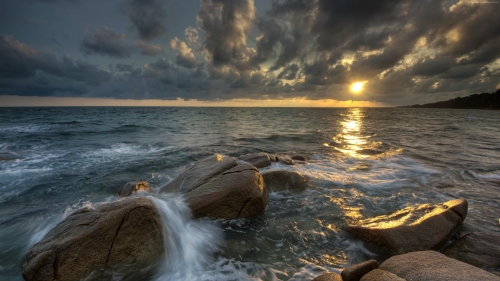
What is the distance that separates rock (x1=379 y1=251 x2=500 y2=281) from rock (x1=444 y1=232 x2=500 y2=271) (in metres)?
1.22

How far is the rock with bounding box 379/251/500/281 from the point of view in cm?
327

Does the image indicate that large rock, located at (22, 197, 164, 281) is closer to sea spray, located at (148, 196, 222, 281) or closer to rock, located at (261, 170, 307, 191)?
sea spray, located at (148, 196, 222, 281)

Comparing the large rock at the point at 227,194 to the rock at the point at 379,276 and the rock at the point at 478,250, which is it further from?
the rock at the point at 478,250

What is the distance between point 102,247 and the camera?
Result: 4.55 m

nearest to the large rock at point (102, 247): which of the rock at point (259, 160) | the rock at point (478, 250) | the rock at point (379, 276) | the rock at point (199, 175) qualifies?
the rock at point (199, 175)

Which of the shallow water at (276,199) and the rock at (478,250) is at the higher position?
the rock at (478,250)

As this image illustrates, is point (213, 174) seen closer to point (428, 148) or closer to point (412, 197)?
point (412, 197)

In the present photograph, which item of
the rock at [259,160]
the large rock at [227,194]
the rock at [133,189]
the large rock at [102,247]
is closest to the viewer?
the large rock at [102,247]

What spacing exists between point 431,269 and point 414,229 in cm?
170

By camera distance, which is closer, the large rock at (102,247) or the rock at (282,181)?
the large rock at (102,247)

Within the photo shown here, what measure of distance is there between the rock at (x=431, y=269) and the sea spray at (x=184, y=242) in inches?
142

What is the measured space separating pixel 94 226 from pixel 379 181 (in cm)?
1031

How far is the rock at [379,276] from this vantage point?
329 cm

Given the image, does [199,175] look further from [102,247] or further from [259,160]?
[259,160]
